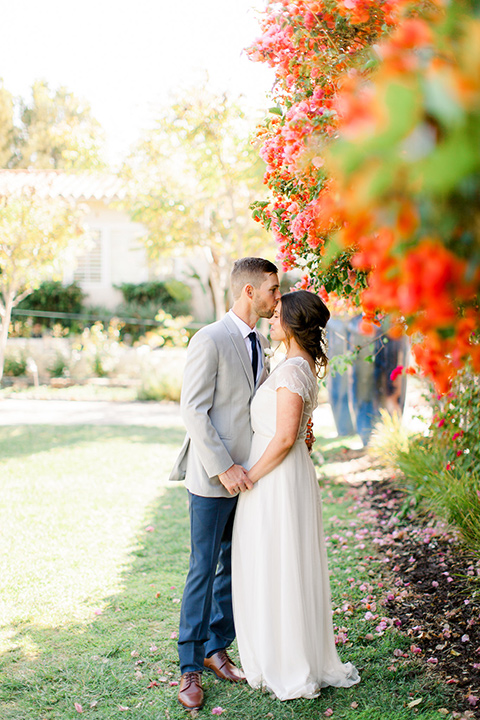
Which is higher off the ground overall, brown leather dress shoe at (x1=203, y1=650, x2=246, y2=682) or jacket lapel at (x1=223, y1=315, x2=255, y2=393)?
jacket lapel at (x1=223, y1=315, x2=255, y2=393)

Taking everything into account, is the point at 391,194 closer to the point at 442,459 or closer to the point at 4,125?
the point at 442,459

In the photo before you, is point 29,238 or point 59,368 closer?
point 29,238

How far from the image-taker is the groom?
3047mm

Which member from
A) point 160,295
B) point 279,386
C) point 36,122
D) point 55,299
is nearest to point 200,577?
point 279,386

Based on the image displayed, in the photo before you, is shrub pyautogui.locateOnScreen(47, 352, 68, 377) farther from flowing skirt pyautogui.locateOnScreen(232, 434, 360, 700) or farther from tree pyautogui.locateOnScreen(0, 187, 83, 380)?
flowing skirt pyautogui.locateOnScreen(232, 434, 360, 700)

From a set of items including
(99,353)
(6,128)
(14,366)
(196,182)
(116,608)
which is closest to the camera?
(116,608)

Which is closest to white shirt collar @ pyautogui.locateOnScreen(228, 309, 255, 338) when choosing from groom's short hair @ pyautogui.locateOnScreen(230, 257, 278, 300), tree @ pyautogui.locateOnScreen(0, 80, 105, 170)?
groom's short hair @ pyautogui.locateOnScreen(230, 257, 278, 300)

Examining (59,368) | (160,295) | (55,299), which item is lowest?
(59,368)

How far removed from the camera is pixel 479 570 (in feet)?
13.7

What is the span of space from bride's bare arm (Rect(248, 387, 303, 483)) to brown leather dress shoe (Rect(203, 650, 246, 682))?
1.12m

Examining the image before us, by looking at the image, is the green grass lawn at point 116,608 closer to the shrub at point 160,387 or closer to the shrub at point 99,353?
the shrub at point 160,387

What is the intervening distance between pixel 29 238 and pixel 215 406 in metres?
9.54

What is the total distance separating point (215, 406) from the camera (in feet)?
10.4

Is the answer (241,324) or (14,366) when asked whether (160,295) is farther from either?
(241,324)
